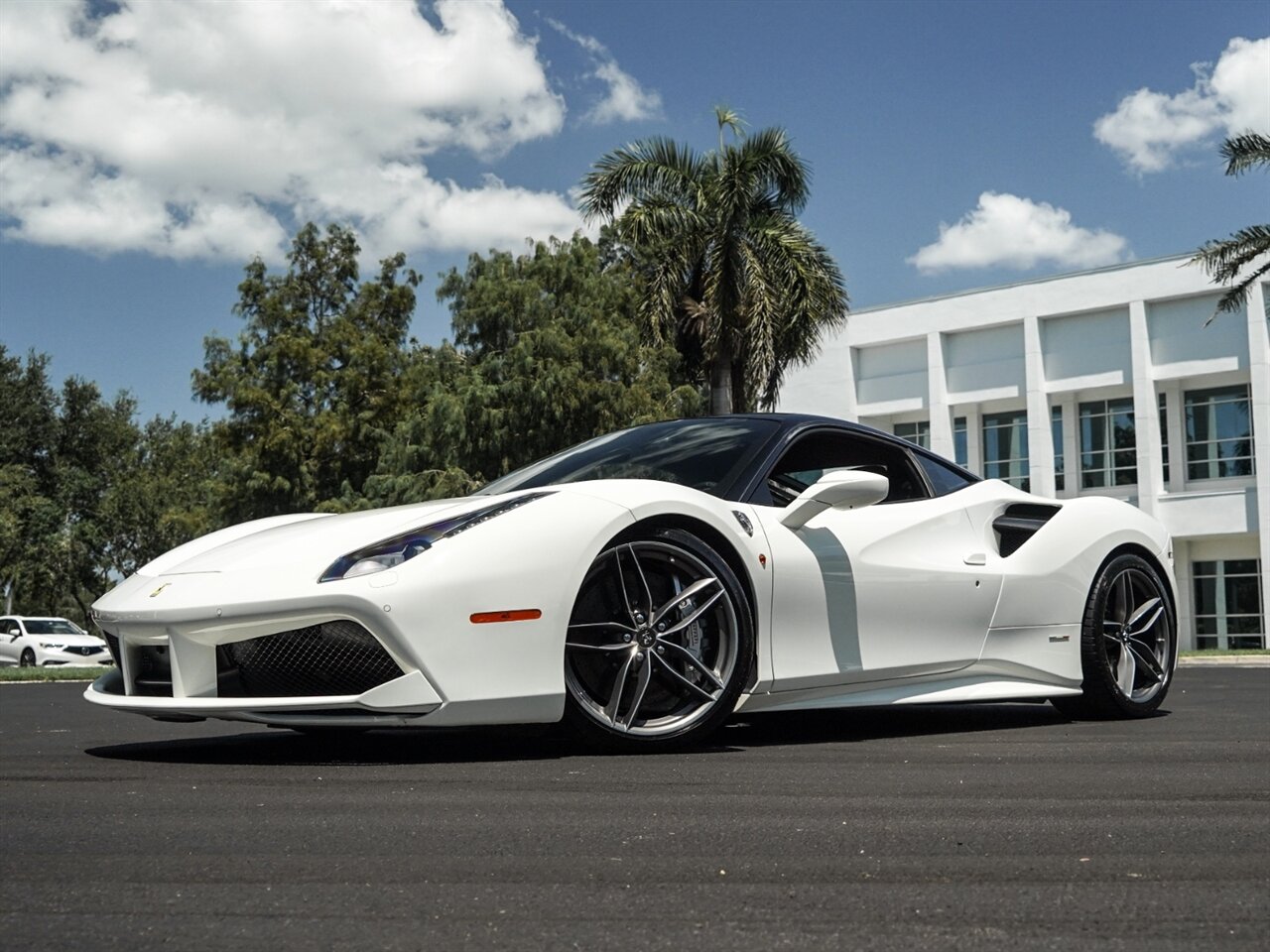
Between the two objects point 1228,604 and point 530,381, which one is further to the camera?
point 1228,604

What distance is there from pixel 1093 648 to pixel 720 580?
2378 millimetres

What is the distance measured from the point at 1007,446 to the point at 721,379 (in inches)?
708

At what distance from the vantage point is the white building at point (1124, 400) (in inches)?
1528

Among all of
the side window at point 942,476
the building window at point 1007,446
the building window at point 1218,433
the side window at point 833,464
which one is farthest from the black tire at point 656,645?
the building window at point 1007,446

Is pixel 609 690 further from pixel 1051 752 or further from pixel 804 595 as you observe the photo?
pixel 1051 752

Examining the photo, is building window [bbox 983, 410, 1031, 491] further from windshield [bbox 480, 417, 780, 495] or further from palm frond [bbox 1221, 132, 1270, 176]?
windshield [bbox 480, 417, 780, 495]

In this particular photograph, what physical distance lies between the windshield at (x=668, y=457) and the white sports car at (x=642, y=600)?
0.01 metres

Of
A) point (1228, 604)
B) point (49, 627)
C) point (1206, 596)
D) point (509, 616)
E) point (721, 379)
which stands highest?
point (721, 379)

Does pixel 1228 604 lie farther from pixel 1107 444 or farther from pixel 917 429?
pixel 917 429

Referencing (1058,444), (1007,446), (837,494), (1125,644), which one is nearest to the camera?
(837,494)

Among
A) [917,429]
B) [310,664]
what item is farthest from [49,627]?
[310,664]

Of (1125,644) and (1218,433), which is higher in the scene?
(1218,433)

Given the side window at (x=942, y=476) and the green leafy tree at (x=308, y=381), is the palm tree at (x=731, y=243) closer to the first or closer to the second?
the green leafy tree at (x=308, y=381)

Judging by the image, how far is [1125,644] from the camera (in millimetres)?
6938
